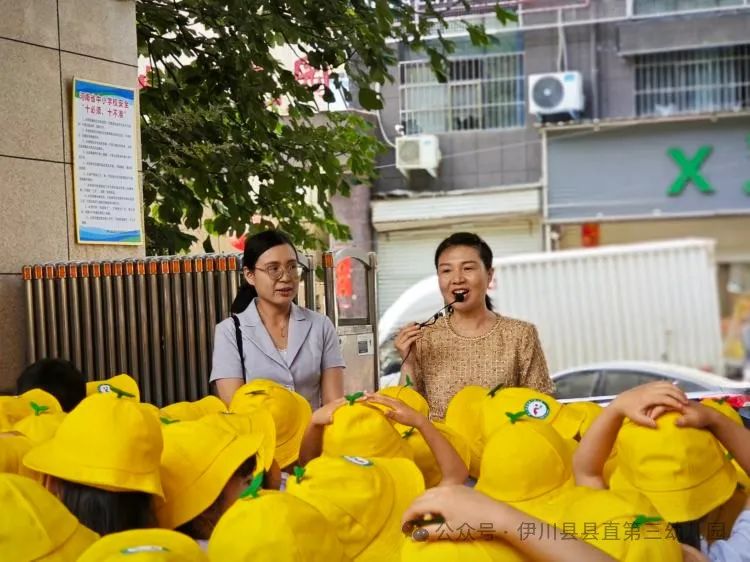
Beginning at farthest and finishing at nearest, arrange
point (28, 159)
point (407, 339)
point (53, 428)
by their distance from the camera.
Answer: point (28, 159) → point (407, 339) → point (53, 428)

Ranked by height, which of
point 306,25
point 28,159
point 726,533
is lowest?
point 726,533

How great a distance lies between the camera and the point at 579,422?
285 cm

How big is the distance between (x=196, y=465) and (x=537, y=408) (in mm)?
879

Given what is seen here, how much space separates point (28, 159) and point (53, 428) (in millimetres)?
3854

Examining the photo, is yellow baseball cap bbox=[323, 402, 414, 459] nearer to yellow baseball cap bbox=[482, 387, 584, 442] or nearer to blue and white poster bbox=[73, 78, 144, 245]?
yellow baseball cap bbox=[482, 387, 584, 442]

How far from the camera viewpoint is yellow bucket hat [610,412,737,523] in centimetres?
221

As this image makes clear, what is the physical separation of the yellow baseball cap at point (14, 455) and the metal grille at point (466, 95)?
55.9 ft

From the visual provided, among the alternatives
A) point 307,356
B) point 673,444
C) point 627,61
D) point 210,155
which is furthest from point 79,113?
point 627,61

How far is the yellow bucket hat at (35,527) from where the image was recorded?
1.87 m

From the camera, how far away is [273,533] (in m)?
1.75

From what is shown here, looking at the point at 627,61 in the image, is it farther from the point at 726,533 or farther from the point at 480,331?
the point at 726,533

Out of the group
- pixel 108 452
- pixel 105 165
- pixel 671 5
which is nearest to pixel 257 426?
pixel 108 452

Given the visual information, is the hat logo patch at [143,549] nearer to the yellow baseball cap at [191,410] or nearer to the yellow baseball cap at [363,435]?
the yellow baseball cap at [363,435]

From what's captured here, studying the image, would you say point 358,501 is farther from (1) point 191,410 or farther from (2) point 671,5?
(2) point 671,5
